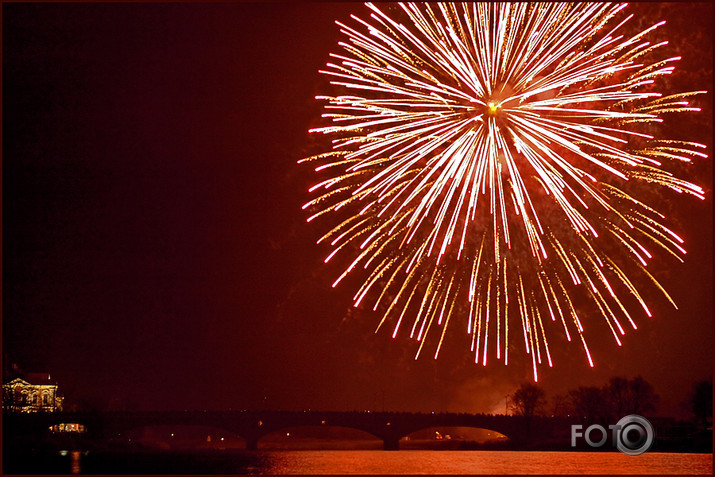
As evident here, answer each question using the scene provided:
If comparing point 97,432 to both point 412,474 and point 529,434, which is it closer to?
point 529,434

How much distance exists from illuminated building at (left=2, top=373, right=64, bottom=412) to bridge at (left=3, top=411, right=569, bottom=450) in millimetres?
17934

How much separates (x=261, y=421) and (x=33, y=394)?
42243mm

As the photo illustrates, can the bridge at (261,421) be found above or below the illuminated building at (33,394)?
below

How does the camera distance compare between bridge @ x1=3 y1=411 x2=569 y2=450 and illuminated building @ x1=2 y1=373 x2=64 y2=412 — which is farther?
illuminated building @ x1=2 y1=373 x2=64 y2=412

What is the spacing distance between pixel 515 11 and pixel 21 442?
212 feet

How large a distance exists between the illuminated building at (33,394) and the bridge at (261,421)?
58.8ft

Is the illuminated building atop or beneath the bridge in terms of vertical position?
atop

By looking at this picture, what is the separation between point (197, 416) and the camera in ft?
280

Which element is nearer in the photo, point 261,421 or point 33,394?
point 261,421

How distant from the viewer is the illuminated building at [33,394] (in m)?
104

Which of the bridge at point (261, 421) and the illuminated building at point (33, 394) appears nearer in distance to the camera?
the bridge at point (261, 421)

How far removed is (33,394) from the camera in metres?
112

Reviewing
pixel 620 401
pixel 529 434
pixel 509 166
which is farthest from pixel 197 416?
pixel 509 166

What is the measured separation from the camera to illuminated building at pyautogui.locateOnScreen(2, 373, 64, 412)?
342 feet
